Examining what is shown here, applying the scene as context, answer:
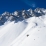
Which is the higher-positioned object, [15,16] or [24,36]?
[15,16]

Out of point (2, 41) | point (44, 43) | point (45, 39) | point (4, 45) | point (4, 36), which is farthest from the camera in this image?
point (4, 36)

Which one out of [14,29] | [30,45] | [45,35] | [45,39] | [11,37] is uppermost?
[14,29]

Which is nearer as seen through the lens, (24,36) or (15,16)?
(24,36)

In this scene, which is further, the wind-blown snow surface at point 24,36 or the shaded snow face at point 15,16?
the shaded snow face at point 15,16

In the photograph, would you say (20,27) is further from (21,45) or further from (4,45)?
(21,45)

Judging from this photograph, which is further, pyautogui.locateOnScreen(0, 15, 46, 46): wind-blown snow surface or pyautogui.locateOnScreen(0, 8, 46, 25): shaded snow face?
pyautogui.locateOnScreen(0, 8, 46, 25): shaded snow face

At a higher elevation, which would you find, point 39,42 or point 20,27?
point 20,27

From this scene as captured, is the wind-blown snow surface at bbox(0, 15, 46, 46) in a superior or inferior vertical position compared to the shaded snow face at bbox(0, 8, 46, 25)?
inferior

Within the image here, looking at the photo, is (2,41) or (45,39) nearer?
(45,39)

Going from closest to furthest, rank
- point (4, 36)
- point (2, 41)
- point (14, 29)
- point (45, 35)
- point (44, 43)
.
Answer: point (44, 43) < point (45, 35) < point (2, 41) < point (4, 36) < point (14, 29)

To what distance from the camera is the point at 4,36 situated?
96.0 ft

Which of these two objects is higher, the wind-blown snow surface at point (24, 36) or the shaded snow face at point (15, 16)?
the shaded snow face at point (15, 16)

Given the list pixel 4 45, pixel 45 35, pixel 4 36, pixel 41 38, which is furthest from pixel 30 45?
pixel 4 36

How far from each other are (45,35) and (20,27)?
14.6m
